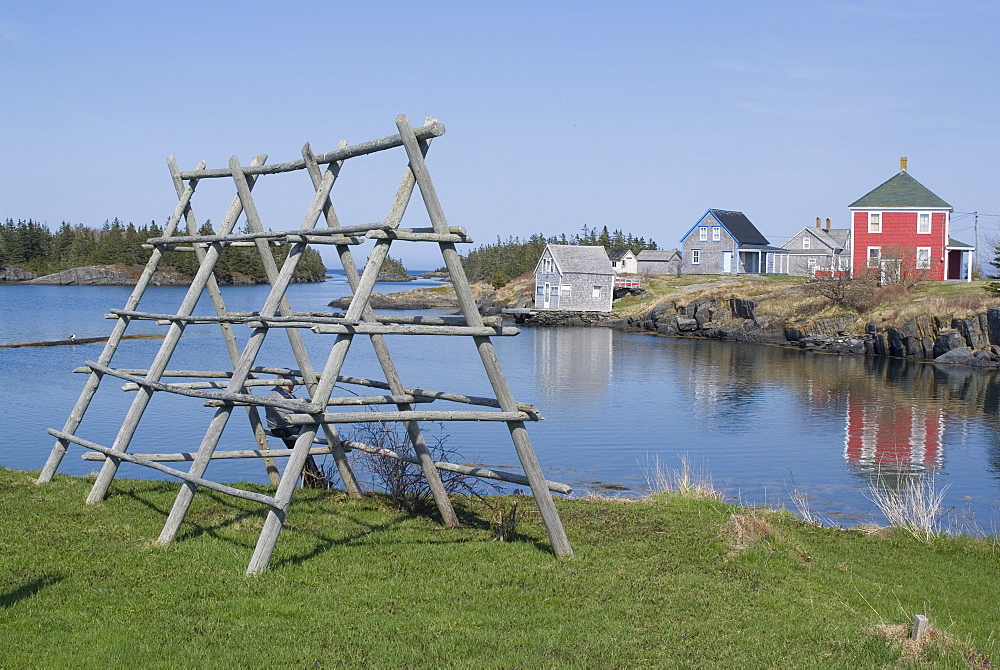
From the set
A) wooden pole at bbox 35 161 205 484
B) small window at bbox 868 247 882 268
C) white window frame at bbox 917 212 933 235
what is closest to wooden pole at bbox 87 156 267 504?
wooden pole at bbox 35 161 205 484

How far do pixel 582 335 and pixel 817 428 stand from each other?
41225 millimetres

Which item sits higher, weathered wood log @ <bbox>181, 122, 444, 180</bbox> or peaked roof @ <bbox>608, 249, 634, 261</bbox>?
weathered wood log @ <bbox>181, 122, 444, 180</bbox>

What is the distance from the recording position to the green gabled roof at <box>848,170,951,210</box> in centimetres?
6762

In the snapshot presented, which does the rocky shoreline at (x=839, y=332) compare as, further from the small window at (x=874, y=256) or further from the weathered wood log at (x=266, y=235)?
the weathered wood log at (x=266, y=235)

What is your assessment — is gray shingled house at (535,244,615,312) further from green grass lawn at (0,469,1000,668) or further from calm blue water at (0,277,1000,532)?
green grass lawn at (0,469,1000,668)

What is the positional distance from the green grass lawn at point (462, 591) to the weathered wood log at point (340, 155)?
13.6 feet

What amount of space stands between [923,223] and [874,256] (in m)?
4.07

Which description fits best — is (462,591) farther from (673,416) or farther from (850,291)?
(850,291)

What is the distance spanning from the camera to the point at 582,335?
7269 cm

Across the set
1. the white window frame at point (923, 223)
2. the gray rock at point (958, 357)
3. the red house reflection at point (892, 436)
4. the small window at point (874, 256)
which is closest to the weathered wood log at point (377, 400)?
the red house reflection at point (892, 436)

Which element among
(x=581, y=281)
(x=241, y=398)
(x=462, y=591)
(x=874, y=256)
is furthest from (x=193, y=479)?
(x=581, y=281)

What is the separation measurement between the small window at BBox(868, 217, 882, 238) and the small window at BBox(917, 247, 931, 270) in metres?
3.15

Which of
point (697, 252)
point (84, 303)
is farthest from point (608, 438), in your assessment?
point (84, 303)

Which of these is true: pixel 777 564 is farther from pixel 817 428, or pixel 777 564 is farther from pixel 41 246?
pixel 41 246
